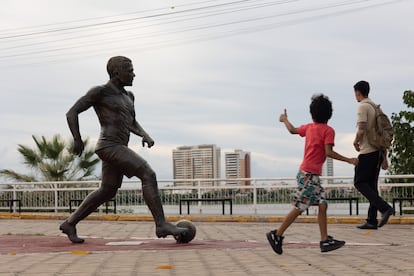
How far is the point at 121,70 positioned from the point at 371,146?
3877 mm

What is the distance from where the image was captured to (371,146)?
10242mm

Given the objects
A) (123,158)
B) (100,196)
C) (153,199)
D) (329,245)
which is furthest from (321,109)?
(100,196)

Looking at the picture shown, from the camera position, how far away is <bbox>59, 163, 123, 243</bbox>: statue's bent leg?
873 cm

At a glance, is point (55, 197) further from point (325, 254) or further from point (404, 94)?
point (325, 254)

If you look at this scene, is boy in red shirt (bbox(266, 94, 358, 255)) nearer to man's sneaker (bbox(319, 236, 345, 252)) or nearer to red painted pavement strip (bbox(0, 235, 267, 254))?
man's sneaker (bbox(319, 236, 345, 252))

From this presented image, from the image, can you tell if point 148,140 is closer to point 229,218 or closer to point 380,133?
point 380,133

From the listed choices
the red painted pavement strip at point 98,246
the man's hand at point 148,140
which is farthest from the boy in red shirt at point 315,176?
the man's hand at point 148,140

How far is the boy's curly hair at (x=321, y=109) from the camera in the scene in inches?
285

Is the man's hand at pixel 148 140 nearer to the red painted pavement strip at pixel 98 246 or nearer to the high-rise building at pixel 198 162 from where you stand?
the red painted pavement strip at pixel 98 246

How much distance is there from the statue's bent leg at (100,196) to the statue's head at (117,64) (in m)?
1.15

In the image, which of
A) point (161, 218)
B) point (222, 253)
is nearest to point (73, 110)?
point (161, 218)

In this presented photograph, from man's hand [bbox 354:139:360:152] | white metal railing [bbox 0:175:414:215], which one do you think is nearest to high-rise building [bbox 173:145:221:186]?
white metal railing [bbox 0:175:414:215]

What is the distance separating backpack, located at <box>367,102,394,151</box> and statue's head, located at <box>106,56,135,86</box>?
12.1ft

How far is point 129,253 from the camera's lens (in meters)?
7.24
